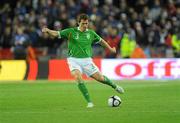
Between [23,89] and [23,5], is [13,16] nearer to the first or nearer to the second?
[23,5]

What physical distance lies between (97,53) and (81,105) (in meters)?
15.0

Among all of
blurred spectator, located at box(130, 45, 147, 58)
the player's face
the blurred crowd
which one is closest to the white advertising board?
the blurred crowd

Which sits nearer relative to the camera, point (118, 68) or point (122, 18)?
point (118, 68)

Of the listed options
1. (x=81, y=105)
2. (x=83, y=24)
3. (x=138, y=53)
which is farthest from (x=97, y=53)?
(x=83, y=24)

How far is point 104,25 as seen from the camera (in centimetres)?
3297

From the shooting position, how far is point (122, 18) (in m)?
32.9

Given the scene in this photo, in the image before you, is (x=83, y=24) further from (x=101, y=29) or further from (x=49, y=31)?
(x=101, y=29)

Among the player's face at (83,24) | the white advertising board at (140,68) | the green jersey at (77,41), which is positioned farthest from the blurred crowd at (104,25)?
the player's face at (83,24)

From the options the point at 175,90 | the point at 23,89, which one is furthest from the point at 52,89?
the point at 175,90

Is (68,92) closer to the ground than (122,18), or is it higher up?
closer to the ground

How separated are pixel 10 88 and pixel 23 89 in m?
0.75

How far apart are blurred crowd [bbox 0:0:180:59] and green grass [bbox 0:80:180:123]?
6686 mm

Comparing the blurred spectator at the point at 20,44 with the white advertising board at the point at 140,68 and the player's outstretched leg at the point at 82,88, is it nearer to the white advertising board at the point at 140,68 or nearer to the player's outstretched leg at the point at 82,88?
the white advertising board at the point at 140,68

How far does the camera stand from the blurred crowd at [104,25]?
3192 cm
